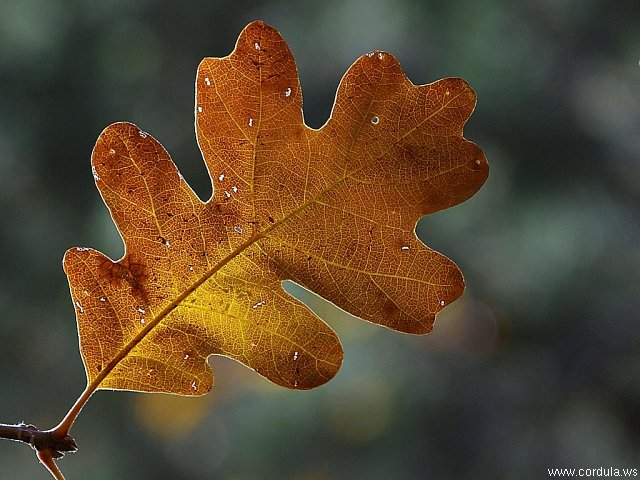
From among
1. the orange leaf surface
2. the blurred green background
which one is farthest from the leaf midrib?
the blurred green background

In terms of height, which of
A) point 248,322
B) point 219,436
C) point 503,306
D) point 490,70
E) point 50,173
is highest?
point 490,70

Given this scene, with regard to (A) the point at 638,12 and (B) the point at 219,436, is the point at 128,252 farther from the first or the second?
(A) the point at 638,12

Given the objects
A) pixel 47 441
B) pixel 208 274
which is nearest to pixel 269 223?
pixel 208 274

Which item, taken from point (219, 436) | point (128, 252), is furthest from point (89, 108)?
point (128, 252)

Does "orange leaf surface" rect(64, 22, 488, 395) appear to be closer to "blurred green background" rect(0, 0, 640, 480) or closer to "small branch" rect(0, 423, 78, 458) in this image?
"small branch" rect(0, 423, 78, 458)

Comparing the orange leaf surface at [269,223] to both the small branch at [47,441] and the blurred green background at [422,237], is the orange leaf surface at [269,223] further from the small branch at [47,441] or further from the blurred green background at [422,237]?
the blurred green background at [422,237]

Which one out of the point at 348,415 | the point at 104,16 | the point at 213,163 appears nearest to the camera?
the point at 213,163

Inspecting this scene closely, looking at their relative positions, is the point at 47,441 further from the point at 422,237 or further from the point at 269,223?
the point at 422,237
